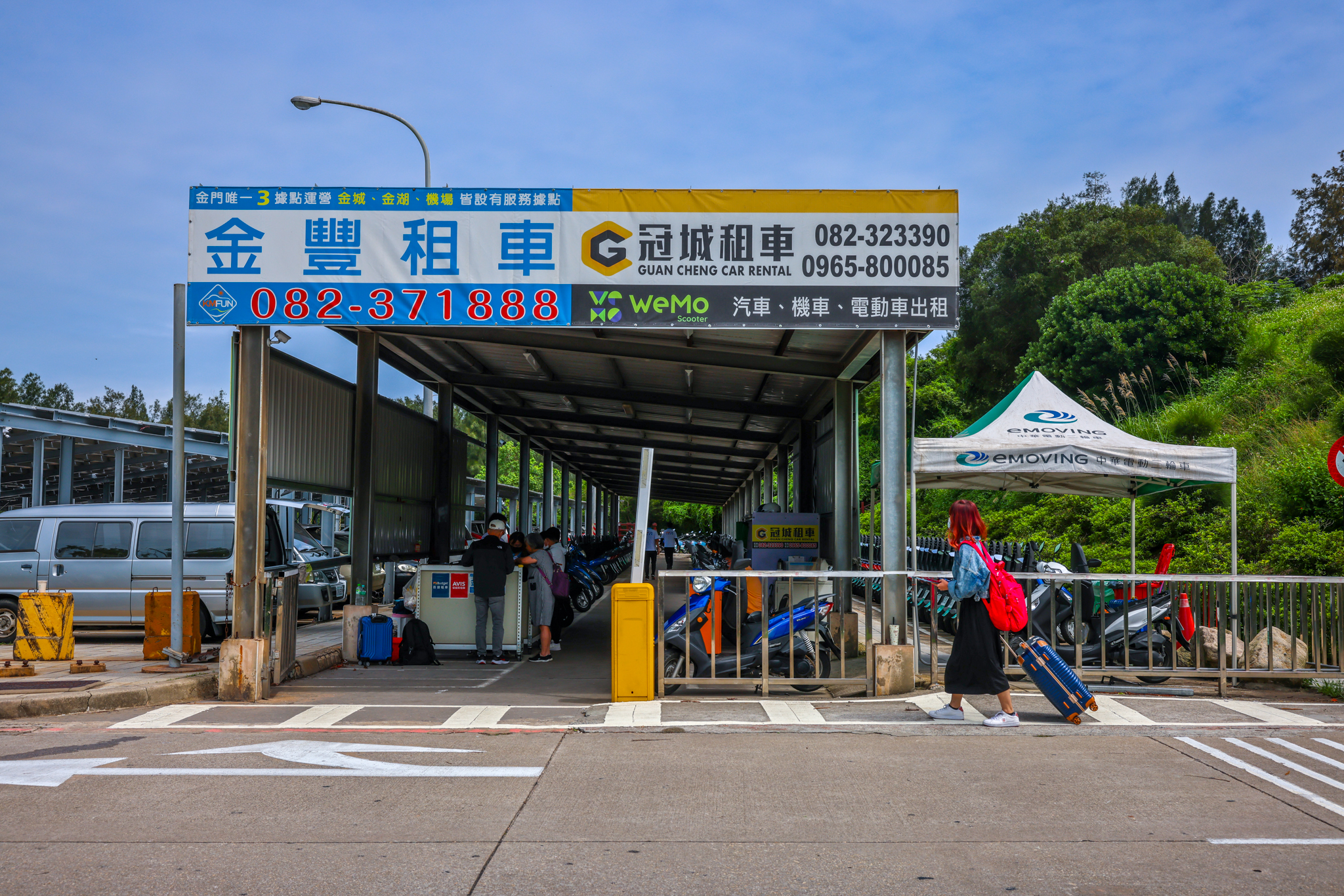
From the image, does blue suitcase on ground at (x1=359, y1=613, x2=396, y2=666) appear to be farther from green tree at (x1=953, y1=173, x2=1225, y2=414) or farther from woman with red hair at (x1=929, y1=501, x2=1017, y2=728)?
green tree at (x1=953, y1=173, x2=1225, y2=414)

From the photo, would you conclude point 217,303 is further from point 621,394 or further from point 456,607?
point 621,394

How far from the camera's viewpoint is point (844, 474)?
1307 centimetres

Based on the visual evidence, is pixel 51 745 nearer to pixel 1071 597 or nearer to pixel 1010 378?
pixel 1071 597

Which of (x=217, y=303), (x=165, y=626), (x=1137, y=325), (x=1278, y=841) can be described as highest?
(x=1137, y=325)

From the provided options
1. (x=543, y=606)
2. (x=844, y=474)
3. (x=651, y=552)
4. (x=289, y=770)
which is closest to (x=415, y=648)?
(x=543, y=606)

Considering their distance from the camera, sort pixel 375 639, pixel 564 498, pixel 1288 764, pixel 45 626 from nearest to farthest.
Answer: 1. pixel 1288 764
2. pixel 45 626
3. pixel 375 639
4. pixel 564 498

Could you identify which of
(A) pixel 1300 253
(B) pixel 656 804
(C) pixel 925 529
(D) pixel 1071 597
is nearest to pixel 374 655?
(B) pixel 656 804

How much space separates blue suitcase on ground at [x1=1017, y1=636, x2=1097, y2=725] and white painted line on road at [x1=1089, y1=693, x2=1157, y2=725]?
22 centimetres

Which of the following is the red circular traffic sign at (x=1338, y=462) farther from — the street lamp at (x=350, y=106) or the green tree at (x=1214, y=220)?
the green tree at (x=1214, y=220)

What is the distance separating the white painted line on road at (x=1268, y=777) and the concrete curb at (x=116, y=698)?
8.32 metres

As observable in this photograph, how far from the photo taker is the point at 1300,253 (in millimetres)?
43844

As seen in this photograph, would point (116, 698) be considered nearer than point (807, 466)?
Yes

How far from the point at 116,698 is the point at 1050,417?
9427mm

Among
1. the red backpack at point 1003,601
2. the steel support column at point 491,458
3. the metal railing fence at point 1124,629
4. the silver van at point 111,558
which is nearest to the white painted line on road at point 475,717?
the metal railing fence at point 1124,629
